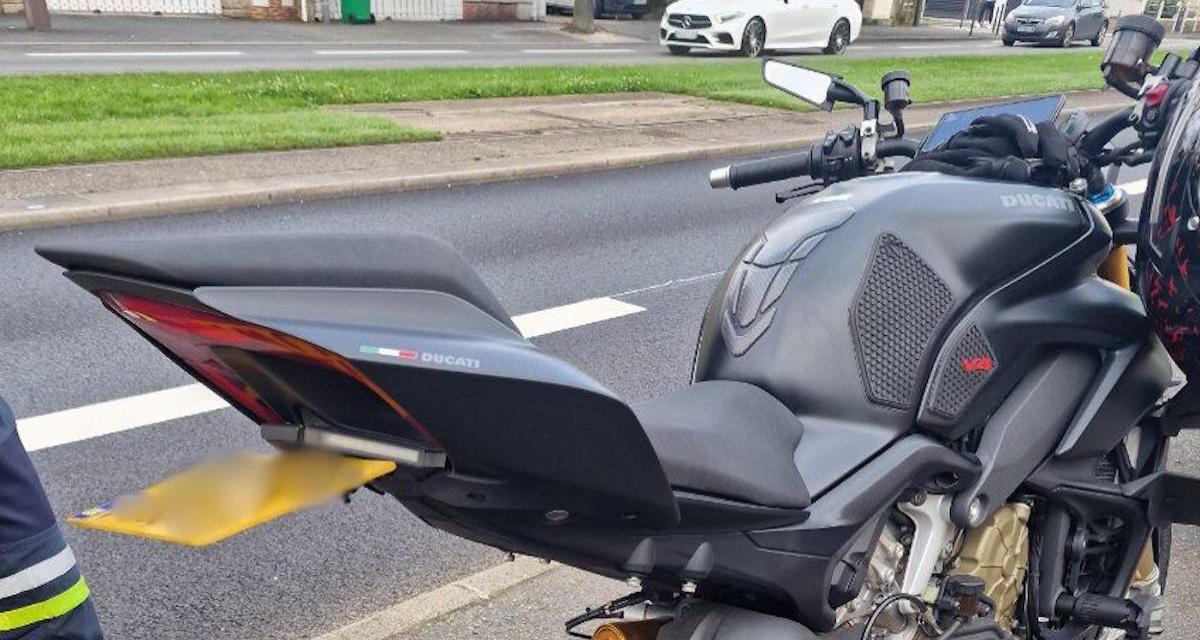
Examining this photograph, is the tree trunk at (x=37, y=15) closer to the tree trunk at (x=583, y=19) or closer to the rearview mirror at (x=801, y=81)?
the tree trunk at (x=583, y=19)

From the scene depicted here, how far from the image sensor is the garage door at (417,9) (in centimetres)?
2773

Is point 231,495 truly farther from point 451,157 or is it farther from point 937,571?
point 451,157

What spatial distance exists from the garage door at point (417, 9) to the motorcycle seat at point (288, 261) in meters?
27.2

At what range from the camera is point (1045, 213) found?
2324 mm

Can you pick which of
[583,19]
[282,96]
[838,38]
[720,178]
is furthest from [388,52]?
[720,178]

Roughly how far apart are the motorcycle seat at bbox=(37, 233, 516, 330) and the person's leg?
3.13 ft

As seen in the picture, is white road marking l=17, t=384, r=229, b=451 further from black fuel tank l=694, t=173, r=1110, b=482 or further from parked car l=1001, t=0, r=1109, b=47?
parked car l=1001, t=0, r=1109, b=47

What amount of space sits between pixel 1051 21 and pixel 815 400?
107 ft

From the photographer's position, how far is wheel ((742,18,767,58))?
22.0 meters

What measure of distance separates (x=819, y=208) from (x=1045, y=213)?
461mm

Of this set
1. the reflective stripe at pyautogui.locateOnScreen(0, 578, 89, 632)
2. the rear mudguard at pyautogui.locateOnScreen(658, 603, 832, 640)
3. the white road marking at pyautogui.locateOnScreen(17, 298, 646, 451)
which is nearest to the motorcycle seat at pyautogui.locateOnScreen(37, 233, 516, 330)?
the rear mudguard at pyautogui.locateOnScreen(658, 603, 832, 640)

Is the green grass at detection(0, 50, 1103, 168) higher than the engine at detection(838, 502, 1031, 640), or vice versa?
the engine at detection(838, 502, 1031, 640)

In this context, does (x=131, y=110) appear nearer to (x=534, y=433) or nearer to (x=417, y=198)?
(x=417, y=198)

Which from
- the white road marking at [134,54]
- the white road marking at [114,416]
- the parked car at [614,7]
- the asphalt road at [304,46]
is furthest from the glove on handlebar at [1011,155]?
the parked car at [614,7]
